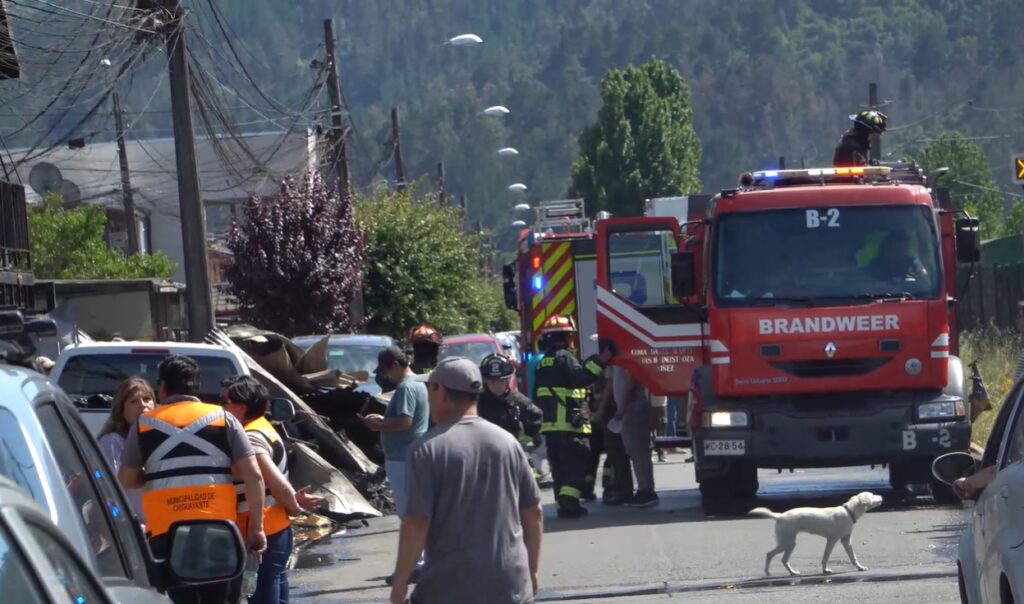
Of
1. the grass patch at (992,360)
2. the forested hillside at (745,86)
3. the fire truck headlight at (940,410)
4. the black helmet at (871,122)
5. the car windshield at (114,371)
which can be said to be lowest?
the grass patch at (992,360)

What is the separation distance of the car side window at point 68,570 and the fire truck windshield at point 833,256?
10243 millimetres

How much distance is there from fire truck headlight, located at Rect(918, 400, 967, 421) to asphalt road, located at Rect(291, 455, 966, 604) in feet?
2.62

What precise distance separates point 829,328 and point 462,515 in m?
7.68

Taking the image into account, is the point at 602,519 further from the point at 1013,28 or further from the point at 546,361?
the point at 1013,28

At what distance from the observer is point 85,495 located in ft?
13.5

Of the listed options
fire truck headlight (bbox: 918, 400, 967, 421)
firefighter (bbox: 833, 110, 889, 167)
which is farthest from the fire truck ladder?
fire truck headlight (bbox: 918, 400, 967, 421)

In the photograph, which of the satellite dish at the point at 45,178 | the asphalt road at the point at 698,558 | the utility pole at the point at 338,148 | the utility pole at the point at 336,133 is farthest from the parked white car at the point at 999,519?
the satellite dish at the point at 45,178

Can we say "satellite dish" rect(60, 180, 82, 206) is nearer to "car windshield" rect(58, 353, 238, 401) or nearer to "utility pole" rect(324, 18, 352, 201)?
"utility pole" rect(324, 18, 352, 201)

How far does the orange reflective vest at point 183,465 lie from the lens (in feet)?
24.0

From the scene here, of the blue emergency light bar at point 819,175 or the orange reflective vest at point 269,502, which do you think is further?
the blue emergency light bar at point 819,175

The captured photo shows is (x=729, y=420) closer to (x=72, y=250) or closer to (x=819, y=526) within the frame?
(x=819, y=526)

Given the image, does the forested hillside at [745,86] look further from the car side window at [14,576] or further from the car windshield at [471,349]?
the car side window at [14,576]

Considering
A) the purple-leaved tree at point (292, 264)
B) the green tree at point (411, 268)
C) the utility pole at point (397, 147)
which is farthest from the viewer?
the utility pole at point (397, 147)

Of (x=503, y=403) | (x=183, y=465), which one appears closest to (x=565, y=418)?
(x=503, y=403)
